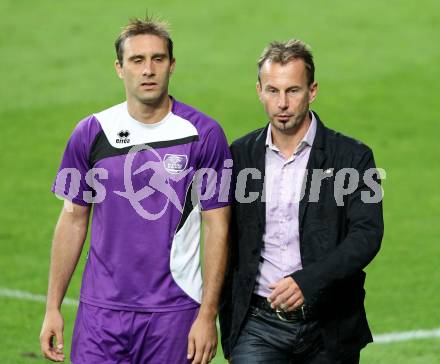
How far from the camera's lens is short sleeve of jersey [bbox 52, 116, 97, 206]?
6.12 m

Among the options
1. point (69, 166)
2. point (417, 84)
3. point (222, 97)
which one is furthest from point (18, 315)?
point (417, 84)

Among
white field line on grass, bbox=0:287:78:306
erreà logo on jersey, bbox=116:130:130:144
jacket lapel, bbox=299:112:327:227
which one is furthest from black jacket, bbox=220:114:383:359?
white field line on grass, bbox=0:287:78:306

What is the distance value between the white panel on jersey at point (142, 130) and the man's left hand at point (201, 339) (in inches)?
34.2

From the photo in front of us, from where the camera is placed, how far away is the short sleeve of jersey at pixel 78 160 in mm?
6121

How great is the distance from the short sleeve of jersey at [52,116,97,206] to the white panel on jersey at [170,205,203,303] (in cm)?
51

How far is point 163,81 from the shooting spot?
240 inches

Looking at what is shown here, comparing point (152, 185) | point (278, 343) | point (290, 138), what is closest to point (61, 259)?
point (152, 185)

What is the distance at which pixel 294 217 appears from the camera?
604cm

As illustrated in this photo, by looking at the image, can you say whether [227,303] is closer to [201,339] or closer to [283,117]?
[201,339]

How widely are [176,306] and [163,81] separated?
1062 mm

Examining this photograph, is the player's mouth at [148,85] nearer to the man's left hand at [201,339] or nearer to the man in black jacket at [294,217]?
the man in black jacket at [294,217]

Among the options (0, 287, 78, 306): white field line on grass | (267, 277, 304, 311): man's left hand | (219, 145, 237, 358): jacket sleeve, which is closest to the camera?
(267, 277, 304, 311): man's left hand

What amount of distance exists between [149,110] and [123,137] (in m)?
0.18

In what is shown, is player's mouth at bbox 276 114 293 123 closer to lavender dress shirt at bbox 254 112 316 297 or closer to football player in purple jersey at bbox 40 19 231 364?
lavender dress shirt at bbox 254 112 316 297
